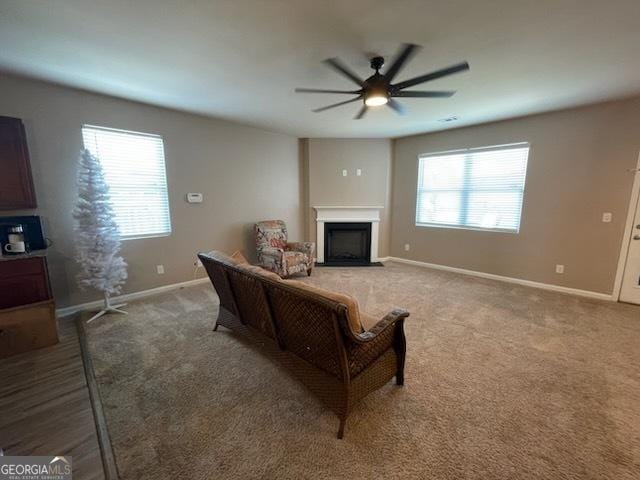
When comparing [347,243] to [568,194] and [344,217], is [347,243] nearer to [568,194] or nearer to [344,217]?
[344,217]

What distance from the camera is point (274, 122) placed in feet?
14.0

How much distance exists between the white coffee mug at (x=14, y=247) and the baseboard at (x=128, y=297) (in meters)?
0.97

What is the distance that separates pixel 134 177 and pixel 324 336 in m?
3.53

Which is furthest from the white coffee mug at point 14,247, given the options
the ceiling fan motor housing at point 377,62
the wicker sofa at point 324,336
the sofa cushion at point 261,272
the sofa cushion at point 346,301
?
the ceiling fan motor housing at point 377,62

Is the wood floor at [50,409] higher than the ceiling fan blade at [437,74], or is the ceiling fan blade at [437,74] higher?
the ceiling fan blade at [437,74]

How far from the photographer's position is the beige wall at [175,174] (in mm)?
2893

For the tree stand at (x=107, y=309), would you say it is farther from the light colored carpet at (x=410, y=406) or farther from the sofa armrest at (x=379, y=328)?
the sofa armrest at (x=379, y=328)

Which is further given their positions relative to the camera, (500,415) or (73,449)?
(500,415)

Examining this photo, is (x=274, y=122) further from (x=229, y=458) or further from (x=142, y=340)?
(x=229, y=458)

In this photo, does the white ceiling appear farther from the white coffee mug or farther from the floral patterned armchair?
the floral patterned armchair

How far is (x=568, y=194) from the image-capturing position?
3.70 m

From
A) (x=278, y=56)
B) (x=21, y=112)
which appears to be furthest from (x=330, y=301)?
(x=21, y=112)

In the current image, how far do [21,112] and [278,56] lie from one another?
2805 millimetres

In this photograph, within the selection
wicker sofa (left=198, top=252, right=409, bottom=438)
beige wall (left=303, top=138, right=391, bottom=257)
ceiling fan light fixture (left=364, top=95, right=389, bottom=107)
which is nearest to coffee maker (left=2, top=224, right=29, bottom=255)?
wicker sofa (left=198, top=252, right=409, bottom=438)
